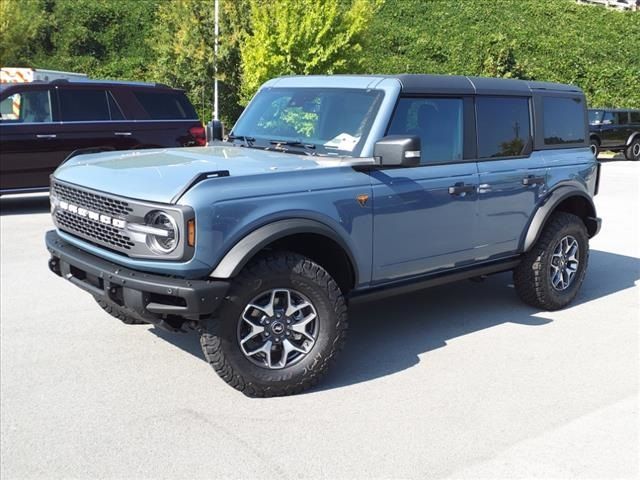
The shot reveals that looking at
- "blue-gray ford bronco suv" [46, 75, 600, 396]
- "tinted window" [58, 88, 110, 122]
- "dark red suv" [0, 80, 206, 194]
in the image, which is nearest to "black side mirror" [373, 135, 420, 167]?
"blue-gray ford bronco suv" [46, 75, 600, 396]

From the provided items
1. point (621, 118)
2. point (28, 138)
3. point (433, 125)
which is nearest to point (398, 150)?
A: point (433, 125)

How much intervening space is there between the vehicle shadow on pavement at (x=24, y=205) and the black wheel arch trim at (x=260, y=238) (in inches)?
318

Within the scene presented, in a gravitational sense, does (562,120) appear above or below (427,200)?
above

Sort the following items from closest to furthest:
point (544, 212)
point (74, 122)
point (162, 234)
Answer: point (162, 234) < point (544, 212) < point (74, 122)

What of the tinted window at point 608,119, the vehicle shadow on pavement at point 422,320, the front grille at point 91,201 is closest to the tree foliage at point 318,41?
the tinted window at point 608,119

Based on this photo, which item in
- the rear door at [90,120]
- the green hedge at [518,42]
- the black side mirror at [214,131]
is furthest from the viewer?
the green hedge at [518,42]

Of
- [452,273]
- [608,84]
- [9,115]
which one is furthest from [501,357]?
[608,84]

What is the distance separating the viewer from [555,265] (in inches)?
227

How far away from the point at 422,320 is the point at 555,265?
1.30 m

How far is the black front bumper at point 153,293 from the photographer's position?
11.7 ft

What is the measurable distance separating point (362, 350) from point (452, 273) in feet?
2.94

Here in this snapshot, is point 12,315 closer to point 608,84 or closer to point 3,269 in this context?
point 3,269

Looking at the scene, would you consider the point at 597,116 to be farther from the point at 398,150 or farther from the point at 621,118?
the point at 398,150

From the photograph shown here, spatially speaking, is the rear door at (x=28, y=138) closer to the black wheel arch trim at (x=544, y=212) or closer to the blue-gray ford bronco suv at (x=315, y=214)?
the blue-gray ford bronco suv at (x=315, y=214)
